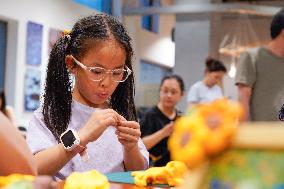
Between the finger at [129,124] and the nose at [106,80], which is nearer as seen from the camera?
the finger at [129,124]

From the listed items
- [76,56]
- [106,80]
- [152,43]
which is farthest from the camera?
[152,43]

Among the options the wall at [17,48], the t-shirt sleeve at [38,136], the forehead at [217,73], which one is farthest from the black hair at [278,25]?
the wall at [17,48]

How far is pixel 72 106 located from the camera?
6.66 ft

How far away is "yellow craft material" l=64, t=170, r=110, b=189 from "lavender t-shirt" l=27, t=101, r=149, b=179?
0.67 metres

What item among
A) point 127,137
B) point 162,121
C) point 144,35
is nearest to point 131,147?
point 127,137

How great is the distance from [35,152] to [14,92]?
6768mm

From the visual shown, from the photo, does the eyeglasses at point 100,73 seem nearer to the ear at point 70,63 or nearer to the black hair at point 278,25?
the ear at point 70,63

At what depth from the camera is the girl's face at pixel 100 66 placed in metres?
1.92

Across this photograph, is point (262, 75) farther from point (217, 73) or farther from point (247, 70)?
point (217, 73)

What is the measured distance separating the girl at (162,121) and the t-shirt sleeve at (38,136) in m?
2.02

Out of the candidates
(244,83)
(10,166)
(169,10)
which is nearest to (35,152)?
(10,166)

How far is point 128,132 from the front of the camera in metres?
1.80

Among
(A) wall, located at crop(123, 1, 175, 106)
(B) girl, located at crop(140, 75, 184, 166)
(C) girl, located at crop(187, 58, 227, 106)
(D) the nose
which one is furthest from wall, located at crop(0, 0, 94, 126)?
(D) the nose

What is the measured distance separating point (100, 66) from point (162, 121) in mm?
2541
